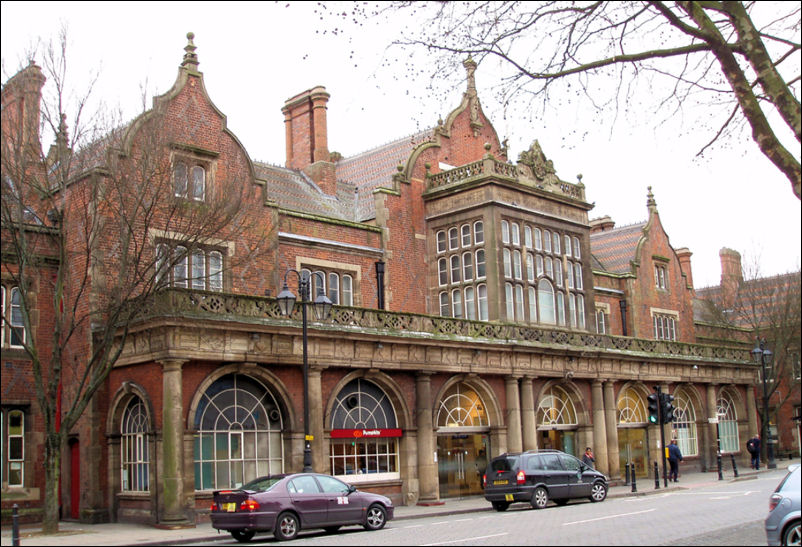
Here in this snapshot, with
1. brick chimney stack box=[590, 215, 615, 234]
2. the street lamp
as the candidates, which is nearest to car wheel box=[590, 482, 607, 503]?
the street lamp

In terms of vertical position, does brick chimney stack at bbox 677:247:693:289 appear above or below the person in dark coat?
above

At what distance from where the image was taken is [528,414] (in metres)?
32.4

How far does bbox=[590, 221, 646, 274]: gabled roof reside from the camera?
156ft

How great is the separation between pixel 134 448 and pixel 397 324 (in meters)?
8.56

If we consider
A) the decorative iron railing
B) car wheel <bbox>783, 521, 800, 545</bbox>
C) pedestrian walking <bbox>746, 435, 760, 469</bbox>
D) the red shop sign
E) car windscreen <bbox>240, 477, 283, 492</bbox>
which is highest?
the decorative iron railing

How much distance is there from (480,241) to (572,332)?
5.03 metres

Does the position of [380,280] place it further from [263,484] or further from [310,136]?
[263,484]

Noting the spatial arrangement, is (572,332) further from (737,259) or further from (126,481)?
(737,259)

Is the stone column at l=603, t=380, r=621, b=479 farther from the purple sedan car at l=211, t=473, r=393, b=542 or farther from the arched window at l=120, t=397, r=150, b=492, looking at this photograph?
the arched window at l=120, t=397, r=150, b=492

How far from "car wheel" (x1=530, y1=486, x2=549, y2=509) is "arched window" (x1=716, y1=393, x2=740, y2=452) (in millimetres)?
22720

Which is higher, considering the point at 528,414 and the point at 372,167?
the point at 372,167

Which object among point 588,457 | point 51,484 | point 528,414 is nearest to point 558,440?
point 588,457

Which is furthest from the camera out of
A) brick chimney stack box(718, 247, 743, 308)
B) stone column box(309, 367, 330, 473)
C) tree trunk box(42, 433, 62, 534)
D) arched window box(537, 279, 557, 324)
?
brick chimney stack box(718, 247, 743, 308)

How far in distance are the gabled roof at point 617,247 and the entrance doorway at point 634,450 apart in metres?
9.87
